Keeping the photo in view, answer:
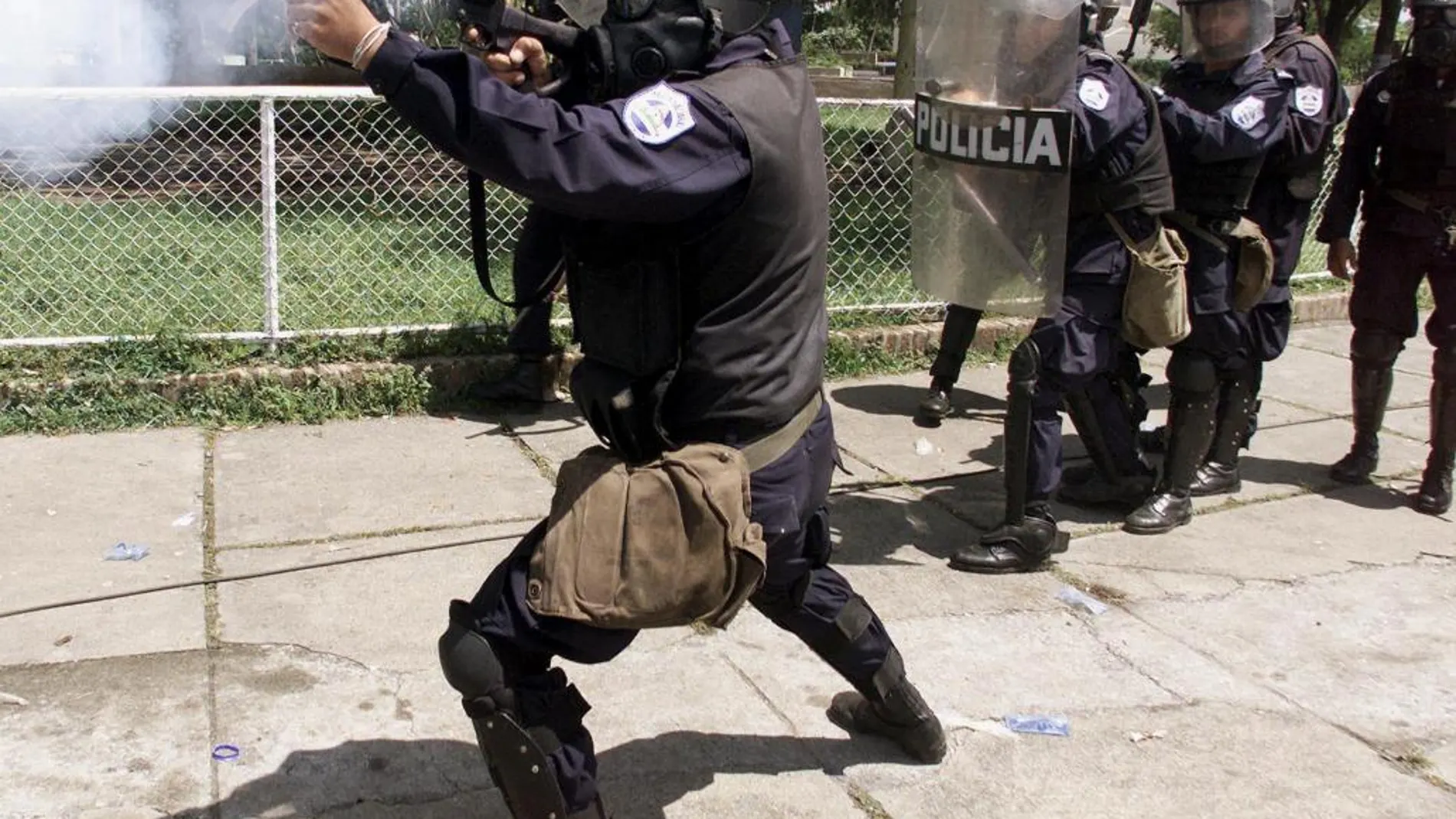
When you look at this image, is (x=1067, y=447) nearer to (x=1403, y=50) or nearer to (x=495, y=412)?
(x=1403, y=50)

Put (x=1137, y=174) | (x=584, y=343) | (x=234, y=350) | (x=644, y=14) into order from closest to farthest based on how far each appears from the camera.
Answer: (x=644, y=14) → (x=584, y=343) → (x=1137, y=174) → (x=234, y=350)

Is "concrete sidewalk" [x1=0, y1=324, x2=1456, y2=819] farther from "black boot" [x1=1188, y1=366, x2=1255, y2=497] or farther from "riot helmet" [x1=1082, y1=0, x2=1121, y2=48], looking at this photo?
"riot helmet" [x1=1082, y1=0, x2=1121, y2=48]

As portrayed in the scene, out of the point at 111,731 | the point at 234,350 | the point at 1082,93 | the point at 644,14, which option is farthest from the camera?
the point at 234,350

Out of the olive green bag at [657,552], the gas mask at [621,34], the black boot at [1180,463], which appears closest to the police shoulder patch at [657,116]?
the gas mask at [621,34]

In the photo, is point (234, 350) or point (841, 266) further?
point (841, 266)

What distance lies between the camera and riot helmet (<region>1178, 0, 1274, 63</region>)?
4.77 meters

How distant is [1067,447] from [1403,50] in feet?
6.63

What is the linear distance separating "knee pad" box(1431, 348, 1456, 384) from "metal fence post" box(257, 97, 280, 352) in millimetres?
4649

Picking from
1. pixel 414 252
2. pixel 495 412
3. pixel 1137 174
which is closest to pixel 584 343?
pixel 1137 174

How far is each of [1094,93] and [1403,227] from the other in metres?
1.92

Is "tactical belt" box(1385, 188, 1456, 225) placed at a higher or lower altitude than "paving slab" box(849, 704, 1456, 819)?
higher

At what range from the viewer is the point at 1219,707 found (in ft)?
12.4

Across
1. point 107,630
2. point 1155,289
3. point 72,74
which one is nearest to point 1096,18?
point 1155,289

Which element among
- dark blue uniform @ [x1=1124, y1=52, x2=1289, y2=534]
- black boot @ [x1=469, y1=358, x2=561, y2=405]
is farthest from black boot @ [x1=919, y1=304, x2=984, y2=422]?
black boot @ [x1=469, y1=358, x2=561, y2=405]
